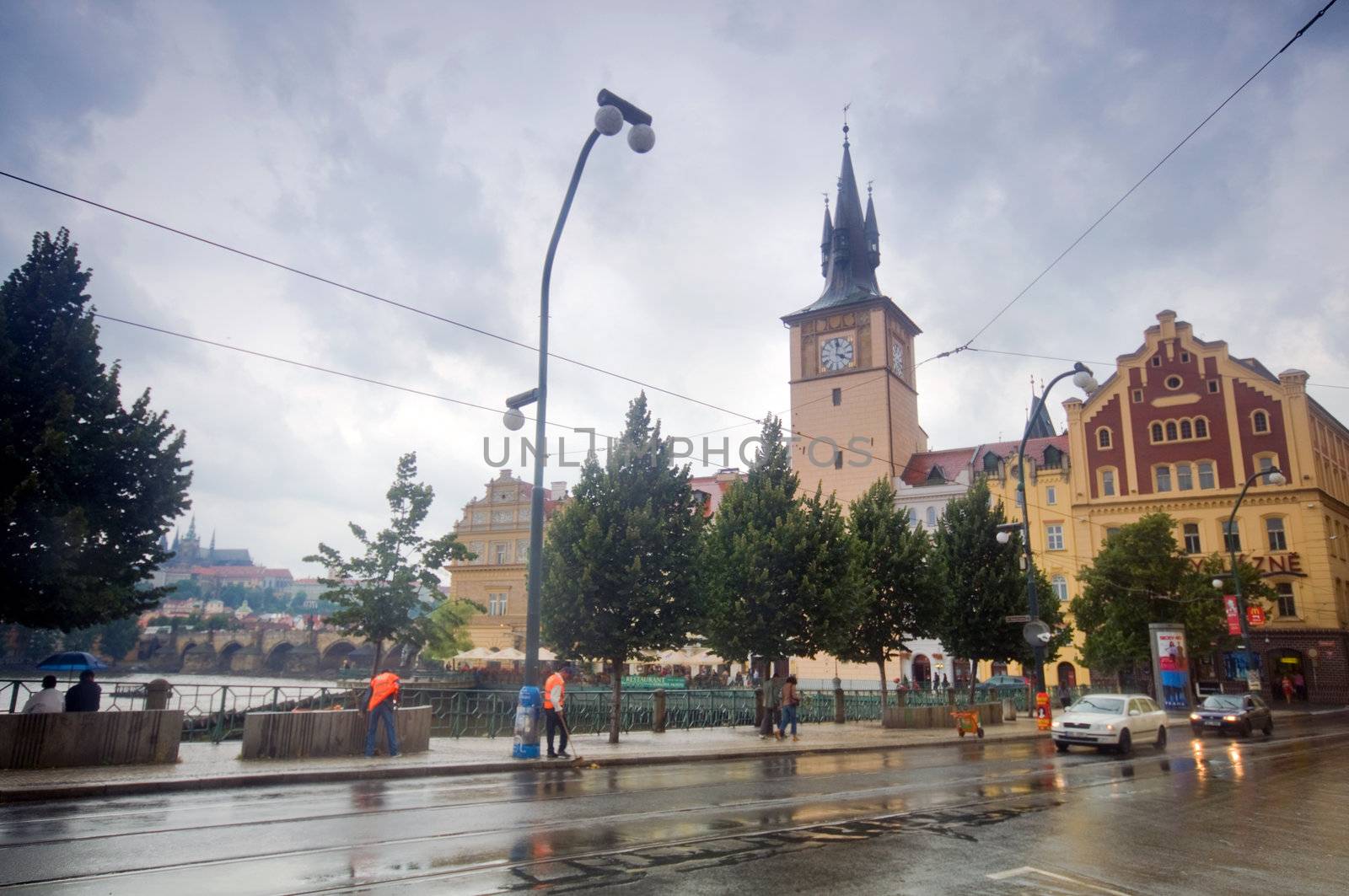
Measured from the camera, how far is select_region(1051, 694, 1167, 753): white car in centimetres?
2038

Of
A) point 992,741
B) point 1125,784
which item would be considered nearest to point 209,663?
point 992,741

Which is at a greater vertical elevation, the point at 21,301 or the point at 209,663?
the point at 21,301

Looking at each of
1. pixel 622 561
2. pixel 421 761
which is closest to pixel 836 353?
pixel 622 561

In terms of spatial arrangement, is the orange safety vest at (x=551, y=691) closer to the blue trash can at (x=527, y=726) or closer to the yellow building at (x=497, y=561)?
the blue trash can at (x=527, y=726)

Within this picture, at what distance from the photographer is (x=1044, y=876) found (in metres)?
7.45

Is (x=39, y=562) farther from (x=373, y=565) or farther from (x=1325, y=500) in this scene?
(x=1325, y=500)

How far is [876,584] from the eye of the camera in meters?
32.8

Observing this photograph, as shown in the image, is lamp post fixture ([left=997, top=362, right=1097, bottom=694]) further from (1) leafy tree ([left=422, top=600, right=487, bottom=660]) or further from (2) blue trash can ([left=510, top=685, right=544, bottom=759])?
(1) leafy tree ([left=422, top=600, right=487, bottom=660])

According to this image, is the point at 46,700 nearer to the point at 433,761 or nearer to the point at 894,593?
the point at 433,761

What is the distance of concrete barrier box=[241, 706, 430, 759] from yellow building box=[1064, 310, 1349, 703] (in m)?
41.2

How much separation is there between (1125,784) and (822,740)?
33.8 ft

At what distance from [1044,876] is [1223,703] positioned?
25.3 m

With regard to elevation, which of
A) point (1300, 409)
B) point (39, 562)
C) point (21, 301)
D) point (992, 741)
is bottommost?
point (992, 741)

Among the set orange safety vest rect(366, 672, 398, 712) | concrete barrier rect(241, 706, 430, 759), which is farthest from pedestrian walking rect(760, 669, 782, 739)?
orange safety vest rect(366, 672, 398, 712)
